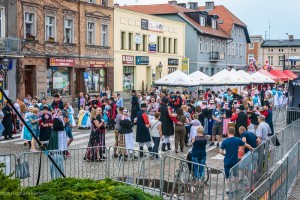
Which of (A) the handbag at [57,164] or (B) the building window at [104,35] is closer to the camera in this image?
(A) the handbag at [57,164]

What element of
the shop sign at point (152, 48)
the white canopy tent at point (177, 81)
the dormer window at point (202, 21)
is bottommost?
the white canopy tent at point (177, 81)

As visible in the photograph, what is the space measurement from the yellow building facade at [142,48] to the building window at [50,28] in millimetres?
7668

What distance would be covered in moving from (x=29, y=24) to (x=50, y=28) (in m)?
2.26

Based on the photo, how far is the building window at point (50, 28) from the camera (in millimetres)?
33375

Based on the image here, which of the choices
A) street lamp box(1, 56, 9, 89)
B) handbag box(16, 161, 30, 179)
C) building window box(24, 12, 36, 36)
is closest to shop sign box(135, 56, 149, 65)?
building window box(24, 12, 36, 36)

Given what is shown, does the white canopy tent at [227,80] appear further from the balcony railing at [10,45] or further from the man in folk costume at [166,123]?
the man in folk costume at [166,123]

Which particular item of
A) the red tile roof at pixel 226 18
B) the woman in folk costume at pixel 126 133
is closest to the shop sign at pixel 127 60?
the red tile roof at pixel 226 18

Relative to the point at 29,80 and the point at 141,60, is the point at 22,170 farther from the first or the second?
the point at 141,60

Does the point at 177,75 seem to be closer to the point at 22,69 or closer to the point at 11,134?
the point at 22,69

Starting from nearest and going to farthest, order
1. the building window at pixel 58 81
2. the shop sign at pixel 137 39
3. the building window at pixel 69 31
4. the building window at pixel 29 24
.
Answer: the building window at pixel 29 24 < the building window at pixel 58 81 < the building window at pixel 69 31 < the shop sign at pixel 137 39

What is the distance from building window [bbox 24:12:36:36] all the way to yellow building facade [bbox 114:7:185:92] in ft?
32.4

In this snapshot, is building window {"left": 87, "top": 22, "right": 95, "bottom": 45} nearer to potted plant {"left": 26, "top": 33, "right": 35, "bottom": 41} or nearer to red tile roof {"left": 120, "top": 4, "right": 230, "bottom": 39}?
potted plant {"left": 26, "top": 33, "right": 35, "bottom": 41}

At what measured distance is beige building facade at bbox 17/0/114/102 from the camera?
1247 inches

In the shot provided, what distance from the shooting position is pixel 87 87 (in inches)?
1485
